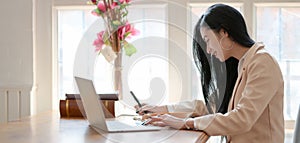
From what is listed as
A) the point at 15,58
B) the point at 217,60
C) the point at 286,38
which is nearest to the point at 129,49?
the point at 217,60

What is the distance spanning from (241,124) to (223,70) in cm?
40

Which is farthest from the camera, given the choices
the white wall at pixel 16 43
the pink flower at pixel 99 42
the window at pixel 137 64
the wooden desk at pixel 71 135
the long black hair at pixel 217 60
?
the white wall at pixel 16 43

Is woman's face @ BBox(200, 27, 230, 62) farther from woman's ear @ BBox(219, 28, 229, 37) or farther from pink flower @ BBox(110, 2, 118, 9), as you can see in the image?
pink flower @ BBox(110, 2, 118, 9)

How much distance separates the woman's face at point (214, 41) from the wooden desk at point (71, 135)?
1.22 feet

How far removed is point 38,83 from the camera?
3.31 m

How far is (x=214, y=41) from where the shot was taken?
1.52 m

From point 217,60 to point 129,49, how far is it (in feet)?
1.25

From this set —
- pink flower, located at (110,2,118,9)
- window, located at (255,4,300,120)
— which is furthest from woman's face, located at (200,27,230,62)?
window, located at (255,4,300,120)

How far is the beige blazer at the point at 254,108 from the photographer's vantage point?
54.1 inches

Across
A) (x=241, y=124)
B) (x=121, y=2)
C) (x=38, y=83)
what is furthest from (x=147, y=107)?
(x=38, y=83)

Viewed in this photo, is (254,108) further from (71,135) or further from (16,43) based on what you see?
(16,43)

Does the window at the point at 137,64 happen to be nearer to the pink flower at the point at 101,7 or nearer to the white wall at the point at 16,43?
the pink flower at the point at 101,7

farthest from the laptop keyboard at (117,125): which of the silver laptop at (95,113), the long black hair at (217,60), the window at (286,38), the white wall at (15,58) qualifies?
the window at (286,38)

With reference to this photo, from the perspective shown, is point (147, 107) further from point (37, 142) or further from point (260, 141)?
point (37, 142)
